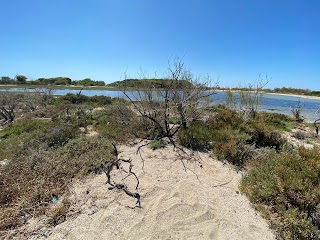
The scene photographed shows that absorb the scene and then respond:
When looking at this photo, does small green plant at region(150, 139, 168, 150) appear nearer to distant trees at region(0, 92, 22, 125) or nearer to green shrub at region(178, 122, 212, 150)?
green shrub at region(178, 122, 212, 150)

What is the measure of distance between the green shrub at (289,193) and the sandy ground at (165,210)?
265 mm

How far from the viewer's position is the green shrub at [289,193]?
3.70 metres

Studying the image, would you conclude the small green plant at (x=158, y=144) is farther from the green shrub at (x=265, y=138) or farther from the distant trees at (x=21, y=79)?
the distant trees at (x=21, y=79)

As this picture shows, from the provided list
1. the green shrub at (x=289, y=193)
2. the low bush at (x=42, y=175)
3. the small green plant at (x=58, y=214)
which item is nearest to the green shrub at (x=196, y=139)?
the green shrub at (x=289, y=193)

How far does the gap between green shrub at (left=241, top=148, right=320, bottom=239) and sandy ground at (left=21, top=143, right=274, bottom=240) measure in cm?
26

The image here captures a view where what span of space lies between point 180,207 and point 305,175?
2.62 meters

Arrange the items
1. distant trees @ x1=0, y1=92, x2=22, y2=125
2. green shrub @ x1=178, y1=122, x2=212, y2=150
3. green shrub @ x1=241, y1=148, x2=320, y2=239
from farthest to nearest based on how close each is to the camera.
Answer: distant trees @ x1=0, y1=92, x2=22, y2=125, green shrub @ x1=178, y1=122, x2=212, y2=150, green shrub @ x1=241, y1=148, x2=320, y2=239

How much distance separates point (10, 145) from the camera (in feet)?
27.0

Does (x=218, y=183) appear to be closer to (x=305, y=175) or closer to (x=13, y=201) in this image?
(x=305, y=175)

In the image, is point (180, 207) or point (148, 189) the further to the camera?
point (148, 189)

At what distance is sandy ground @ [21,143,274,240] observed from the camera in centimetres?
371

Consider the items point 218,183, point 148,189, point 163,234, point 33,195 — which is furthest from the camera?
point 218,183

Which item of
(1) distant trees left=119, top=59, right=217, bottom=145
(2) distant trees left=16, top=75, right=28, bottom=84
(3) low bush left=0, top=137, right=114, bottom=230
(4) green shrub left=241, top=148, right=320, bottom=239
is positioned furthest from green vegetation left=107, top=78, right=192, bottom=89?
(2) distant trees left=16, top=75, right=28, bottom=84

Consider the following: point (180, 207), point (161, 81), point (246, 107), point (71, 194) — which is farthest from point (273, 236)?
point (246, 107)
